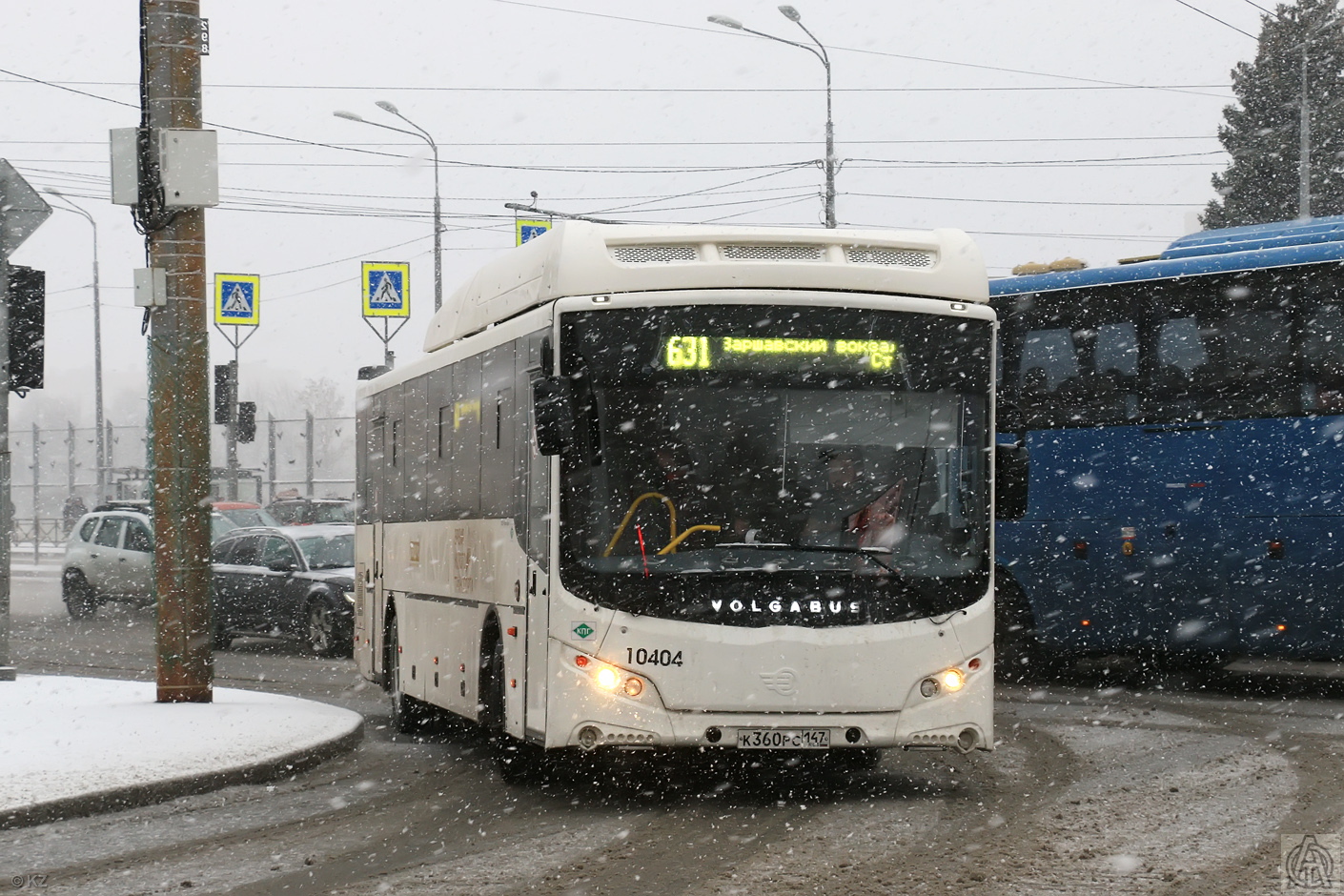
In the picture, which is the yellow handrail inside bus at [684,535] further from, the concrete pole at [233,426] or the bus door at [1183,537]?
the concrete pole at [233,426]

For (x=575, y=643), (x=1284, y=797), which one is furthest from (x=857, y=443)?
(x=1284, y=797)

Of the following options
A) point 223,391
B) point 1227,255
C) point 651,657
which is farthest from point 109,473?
point 651,657

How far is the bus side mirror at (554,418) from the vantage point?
9.62m

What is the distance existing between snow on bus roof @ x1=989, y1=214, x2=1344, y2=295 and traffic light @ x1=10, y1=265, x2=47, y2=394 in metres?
8.23

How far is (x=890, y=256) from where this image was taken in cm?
1051

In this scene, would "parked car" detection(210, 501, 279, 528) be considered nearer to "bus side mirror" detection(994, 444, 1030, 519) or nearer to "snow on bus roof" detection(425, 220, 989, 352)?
"snow on bus roof" detection(425, 220, 989, 352)

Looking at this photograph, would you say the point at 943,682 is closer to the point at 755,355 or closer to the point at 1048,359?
the point at 755,355

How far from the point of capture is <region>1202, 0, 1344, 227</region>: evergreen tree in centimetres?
4434

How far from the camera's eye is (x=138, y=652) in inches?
862

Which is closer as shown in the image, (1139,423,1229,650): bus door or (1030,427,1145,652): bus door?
(1139,423,1229,650): bus door

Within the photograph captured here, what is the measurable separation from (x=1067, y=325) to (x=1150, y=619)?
2.59 m

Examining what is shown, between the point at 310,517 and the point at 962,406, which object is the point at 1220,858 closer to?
the point at 962,406

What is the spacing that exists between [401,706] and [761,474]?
4865 mm

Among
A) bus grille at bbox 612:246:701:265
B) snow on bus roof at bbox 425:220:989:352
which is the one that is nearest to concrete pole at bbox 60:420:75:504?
snow on bus roof at bbox 425:220:989:352
